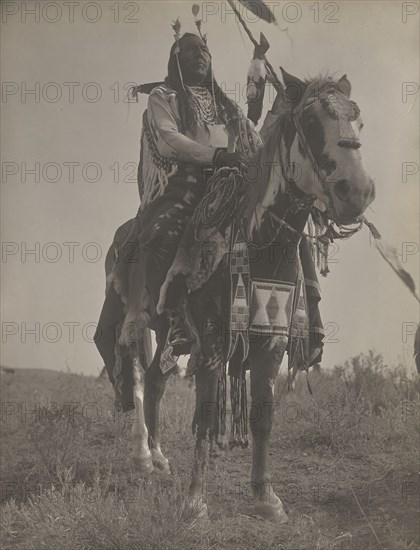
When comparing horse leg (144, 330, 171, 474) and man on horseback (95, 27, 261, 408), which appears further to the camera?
horse leg (144, 330, 171, 474)

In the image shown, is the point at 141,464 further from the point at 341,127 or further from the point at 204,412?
the point at 341,127

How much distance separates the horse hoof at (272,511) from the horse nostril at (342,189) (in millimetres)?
1096

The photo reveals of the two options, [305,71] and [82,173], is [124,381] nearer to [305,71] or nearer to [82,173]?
[82,173]

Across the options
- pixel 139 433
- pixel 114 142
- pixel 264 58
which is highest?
pixel 264 58

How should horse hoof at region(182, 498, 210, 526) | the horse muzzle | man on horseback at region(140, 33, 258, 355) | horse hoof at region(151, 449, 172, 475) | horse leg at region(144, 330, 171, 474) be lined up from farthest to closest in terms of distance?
Answer: horse leg at region(144, 330, 171, 474)
horse hoof at region(151, 449, 172, 475)
man on horseback at region(140, 33, 258, 355)
horse hoof at region(182, 498, 210, 526)
the horse muzzle

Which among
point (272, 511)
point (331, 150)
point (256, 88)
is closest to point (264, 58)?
point (256, 88)

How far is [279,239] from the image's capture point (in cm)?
268

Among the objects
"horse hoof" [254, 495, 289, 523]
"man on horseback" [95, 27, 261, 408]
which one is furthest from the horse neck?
"horse hoof" [254, 495, 289, 523]

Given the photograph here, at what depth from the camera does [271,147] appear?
105 inches

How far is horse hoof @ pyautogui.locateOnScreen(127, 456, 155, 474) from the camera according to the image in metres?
2.99

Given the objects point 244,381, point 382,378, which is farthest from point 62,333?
point 382,378

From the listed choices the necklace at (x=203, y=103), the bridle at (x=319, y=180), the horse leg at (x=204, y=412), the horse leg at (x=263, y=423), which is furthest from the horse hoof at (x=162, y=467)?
the necklace at (x=203, y=103)

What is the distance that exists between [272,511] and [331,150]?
128 cm

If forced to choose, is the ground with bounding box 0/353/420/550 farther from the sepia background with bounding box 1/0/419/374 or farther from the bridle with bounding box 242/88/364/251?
the bridle with bounding box 242/88/364/251
